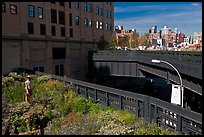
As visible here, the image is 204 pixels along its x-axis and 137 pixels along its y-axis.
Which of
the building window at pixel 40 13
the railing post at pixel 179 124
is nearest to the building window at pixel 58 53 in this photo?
the building window at pixel 40 13

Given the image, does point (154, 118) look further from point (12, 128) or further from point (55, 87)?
point (55, 87)

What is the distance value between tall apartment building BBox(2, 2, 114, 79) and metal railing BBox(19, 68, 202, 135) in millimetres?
23744

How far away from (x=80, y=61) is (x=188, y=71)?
36.5m

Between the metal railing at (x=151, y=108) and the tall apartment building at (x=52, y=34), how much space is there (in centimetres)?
2374

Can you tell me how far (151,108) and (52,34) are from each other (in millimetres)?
36737

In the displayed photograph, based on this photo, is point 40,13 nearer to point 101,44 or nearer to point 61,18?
point 61,18

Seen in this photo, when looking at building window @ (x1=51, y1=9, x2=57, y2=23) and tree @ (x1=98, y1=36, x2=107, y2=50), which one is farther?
tree @ (x1=98, y1=36, x2=107, y2=50)

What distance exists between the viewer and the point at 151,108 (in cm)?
988

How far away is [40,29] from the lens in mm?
39906

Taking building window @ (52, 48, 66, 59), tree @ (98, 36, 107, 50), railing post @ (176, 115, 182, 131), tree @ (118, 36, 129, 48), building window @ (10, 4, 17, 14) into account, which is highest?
building window @ (10, 4, 17, 14)

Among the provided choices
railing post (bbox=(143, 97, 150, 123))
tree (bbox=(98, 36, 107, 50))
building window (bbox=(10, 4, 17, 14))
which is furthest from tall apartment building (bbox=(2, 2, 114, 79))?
railing post (bbox=(143, 97, 150, 123))

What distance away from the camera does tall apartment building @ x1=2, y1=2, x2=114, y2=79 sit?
34094 mm

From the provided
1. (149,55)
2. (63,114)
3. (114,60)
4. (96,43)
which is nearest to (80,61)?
(96,43)

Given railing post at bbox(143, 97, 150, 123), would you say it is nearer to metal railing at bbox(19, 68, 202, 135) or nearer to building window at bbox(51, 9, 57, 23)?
metal railing at bbox(19, 68, 202, 135)
